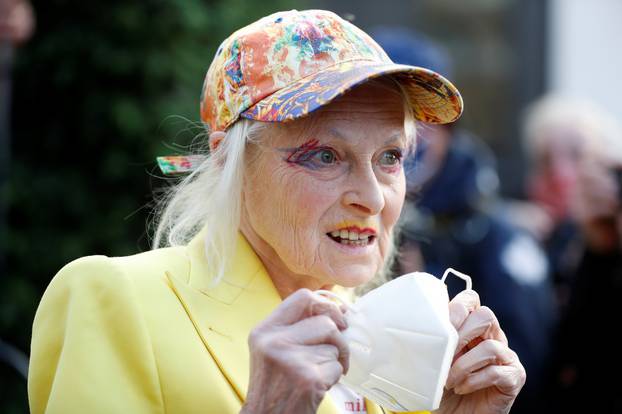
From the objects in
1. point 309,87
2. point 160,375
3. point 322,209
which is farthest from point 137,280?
point 309,87

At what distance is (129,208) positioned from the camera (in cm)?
455

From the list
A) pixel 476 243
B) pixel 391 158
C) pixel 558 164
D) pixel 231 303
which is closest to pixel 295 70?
pixel 391 158

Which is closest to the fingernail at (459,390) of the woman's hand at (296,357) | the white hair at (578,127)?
the woman's hand at (296,357)

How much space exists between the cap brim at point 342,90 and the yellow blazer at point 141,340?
1.41 ft

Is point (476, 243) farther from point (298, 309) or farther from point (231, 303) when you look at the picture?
point (298, 309)

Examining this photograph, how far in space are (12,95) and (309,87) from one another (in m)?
2.89

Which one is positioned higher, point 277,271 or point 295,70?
point 295,70

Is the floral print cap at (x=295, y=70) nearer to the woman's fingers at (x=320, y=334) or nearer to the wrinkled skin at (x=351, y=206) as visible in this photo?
the wrinkled skin at (x=351, y=206)

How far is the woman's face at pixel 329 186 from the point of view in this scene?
2.20 m

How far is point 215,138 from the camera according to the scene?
2350mm

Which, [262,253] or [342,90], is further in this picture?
[262,253]

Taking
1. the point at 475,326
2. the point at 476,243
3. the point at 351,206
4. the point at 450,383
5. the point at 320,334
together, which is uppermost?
the point at 351,206

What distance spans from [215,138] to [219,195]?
149 mm

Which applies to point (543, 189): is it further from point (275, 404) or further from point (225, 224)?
point (275, 404)
